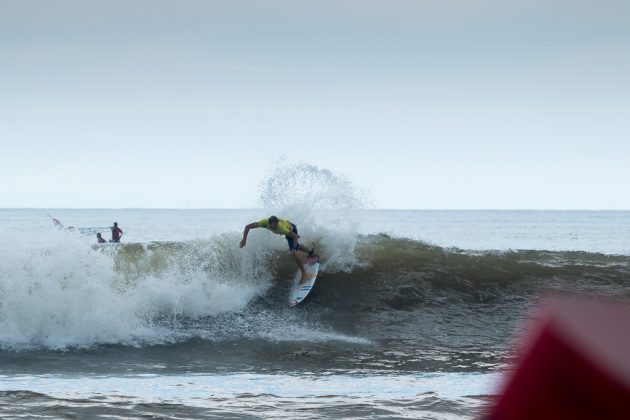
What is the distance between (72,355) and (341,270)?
7.96 m

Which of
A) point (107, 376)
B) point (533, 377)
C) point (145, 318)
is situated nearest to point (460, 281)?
point (145, 318)

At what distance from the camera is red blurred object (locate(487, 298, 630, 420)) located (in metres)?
0.68

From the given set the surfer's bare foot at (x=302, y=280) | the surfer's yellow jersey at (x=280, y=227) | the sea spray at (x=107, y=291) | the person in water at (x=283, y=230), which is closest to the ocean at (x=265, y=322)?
the sea spray at (x=107, y=291)

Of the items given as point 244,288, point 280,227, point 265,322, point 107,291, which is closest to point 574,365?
point 265,322

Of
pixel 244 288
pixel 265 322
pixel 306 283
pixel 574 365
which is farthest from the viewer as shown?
pixel 306 283

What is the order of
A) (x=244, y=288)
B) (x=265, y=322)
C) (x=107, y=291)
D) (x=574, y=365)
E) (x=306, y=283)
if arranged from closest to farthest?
(x=574, y=365) < (x=107, y=291) < (x=265, y=322) < (x=244, y=288) < (x=306, y=283)

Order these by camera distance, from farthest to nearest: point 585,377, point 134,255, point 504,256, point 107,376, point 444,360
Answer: point 504,256, point 134,255, point 444,360, point 107,376, point 585,377

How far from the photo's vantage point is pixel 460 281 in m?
17.8

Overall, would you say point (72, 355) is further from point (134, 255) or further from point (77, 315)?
point (134, 255)

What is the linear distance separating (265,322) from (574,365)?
13.7 metres

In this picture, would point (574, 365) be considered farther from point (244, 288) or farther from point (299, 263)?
point (299, 263)

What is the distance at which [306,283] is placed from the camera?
16.3 m

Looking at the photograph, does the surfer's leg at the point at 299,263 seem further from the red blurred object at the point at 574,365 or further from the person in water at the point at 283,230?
the red blurred object at the point at 574,365

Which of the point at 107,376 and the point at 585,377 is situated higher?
the point at 585,377
